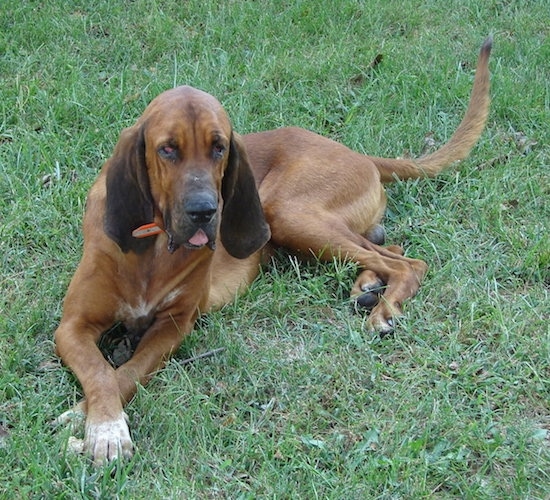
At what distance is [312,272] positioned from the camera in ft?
17.6

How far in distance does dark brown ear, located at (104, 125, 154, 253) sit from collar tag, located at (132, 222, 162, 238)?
16mm

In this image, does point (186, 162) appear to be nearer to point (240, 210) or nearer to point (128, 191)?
point (128, 191)

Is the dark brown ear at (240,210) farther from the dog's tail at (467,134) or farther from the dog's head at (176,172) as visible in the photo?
the dog's tail at (467,134)

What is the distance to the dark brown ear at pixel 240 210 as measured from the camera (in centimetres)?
444

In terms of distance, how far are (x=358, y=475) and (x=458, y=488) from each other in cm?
39

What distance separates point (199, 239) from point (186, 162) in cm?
35

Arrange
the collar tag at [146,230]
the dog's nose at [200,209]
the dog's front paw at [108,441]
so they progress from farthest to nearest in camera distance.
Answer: the collar tag at [146,230] → the dog's nose at [200,209] → the dog's front paw at [108,441]

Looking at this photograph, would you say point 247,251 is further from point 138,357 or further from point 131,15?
point 131,15

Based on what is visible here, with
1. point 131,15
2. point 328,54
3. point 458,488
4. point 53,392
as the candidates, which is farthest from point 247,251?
point 131,15

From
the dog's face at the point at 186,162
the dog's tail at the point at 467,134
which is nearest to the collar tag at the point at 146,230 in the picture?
the dog's face at the point at 186,162

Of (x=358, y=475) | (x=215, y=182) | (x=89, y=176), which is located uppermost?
(x=215, y=182)

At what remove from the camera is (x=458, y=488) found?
3.64m

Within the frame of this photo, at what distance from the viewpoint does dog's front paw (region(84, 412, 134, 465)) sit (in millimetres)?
3660

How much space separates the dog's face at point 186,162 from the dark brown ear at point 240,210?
0.24 m
